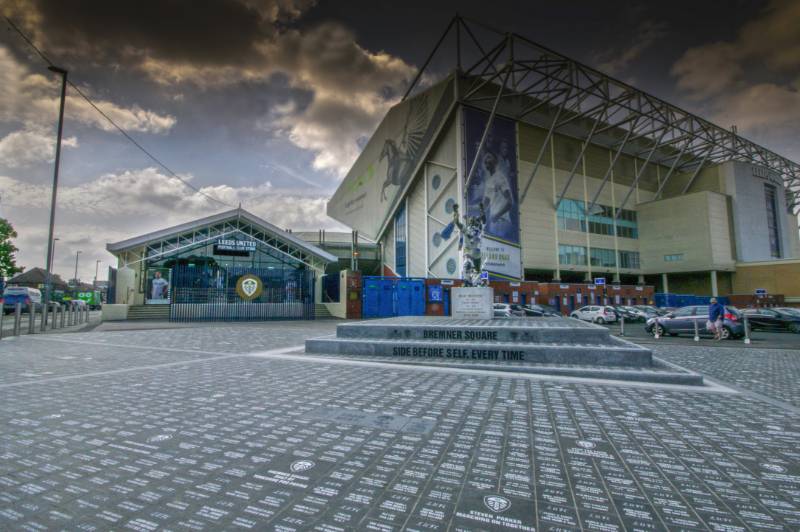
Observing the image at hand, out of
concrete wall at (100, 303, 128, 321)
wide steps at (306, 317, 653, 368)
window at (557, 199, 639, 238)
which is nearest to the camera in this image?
wide steps at (306, 317, 653, 368)

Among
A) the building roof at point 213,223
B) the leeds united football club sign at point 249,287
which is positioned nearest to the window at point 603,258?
the building roof at point 213,223

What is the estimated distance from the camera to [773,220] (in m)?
50.8

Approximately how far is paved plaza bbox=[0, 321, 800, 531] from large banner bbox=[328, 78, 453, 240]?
34.8 meters

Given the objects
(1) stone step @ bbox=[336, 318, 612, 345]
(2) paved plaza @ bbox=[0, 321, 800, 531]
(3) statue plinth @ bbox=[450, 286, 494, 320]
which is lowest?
(2) paved plaza @ bbox=[0, 321, 800, 531]

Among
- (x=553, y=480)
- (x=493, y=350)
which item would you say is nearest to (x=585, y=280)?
(x=493, y=350)

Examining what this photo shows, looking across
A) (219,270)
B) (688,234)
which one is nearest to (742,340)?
(219,270)

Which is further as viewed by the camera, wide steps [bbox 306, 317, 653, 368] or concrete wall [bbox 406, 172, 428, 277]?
concrete wall [bbox 406, 172, 428, 277]

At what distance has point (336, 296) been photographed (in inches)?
1175

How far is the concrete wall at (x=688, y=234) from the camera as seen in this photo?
143 feet

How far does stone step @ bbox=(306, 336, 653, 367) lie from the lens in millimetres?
7531

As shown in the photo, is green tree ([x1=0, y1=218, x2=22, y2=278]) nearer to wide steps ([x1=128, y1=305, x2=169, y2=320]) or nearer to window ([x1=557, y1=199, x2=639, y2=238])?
wide steps ([x1=128, y1=305, x2=169, y2=320])

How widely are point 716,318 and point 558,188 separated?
30.9 m

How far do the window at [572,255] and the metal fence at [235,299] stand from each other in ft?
93.4

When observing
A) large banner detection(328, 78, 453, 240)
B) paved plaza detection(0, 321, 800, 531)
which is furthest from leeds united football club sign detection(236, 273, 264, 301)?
large banner detection(328, 78, 453, 240)
